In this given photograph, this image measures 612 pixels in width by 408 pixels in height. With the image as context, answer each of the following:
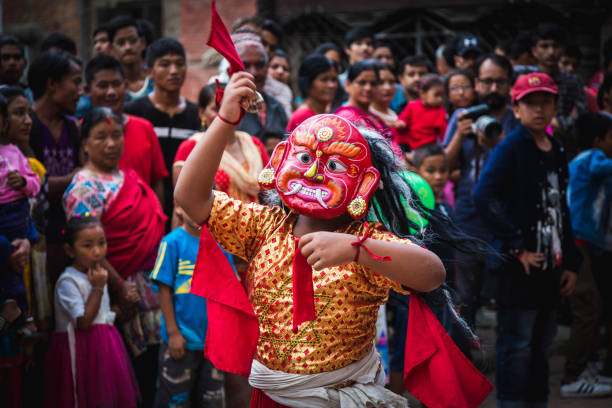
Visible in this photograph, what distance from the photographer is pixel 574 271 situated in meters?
4.17

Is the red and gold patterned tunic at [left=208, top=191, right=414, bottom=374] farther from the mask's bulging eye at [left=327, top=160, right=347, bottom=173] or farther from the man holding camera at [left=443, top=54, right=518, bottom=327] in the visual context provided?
the man holding camera at [left=443, top=54, right=518, bottom=327]

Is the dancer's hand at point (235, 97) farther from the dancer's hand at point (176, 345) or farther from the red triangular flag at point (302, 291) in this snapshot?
the dancer's hand at point (176, 345)

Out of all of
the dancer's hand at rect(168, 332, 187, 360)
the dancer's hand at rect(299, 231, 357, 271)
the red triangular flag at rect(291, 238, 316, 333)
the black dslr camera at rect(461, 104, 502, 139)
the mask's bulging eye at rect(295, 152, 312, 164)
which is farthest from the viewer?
the black dslr camera at rect(461, 104, 502, 139)

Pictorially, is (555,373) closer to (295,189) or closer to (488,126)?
(488,126)

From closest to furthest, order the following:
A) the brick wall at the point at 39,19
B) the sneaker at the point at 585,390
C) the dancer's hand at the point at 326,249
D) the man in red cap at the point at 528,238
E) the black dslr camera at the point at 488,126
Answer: the dancer's hand at the point at 326,249 → the man in red cap at the point at 528,238 → the black dslr camera at the point at 488,126 → the sneaker at the point at 585,390 → the brick wall at the point at 39,19

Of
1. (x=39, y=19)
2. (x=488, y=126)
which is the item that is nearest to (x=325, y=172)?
(x=488, y=126)

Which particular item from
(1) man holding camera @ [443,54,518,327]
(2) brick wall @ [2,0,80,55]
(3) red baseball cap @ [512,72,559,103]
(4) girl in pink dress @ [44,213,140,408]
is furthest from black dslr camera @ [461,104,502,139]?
(2) brick wall @ [2,0,80,55]

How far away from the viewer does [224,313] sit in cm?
251

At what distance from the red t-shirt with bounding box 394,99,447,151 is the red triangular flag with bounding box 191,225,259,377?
371cm

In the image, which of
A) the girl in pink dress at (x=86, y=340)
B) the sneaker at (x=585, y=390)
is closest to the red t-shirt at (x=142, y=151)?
the girl in pink dress at (x=86, y=340)

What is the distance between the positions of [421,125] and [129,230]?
2948 mm

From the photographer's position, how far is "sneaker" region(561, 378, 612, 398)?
507cm

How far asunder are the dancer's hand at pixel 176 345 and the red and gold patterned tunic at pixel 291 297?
3.95 ft

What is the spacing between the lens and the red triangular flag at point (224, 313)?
2.47 metres
